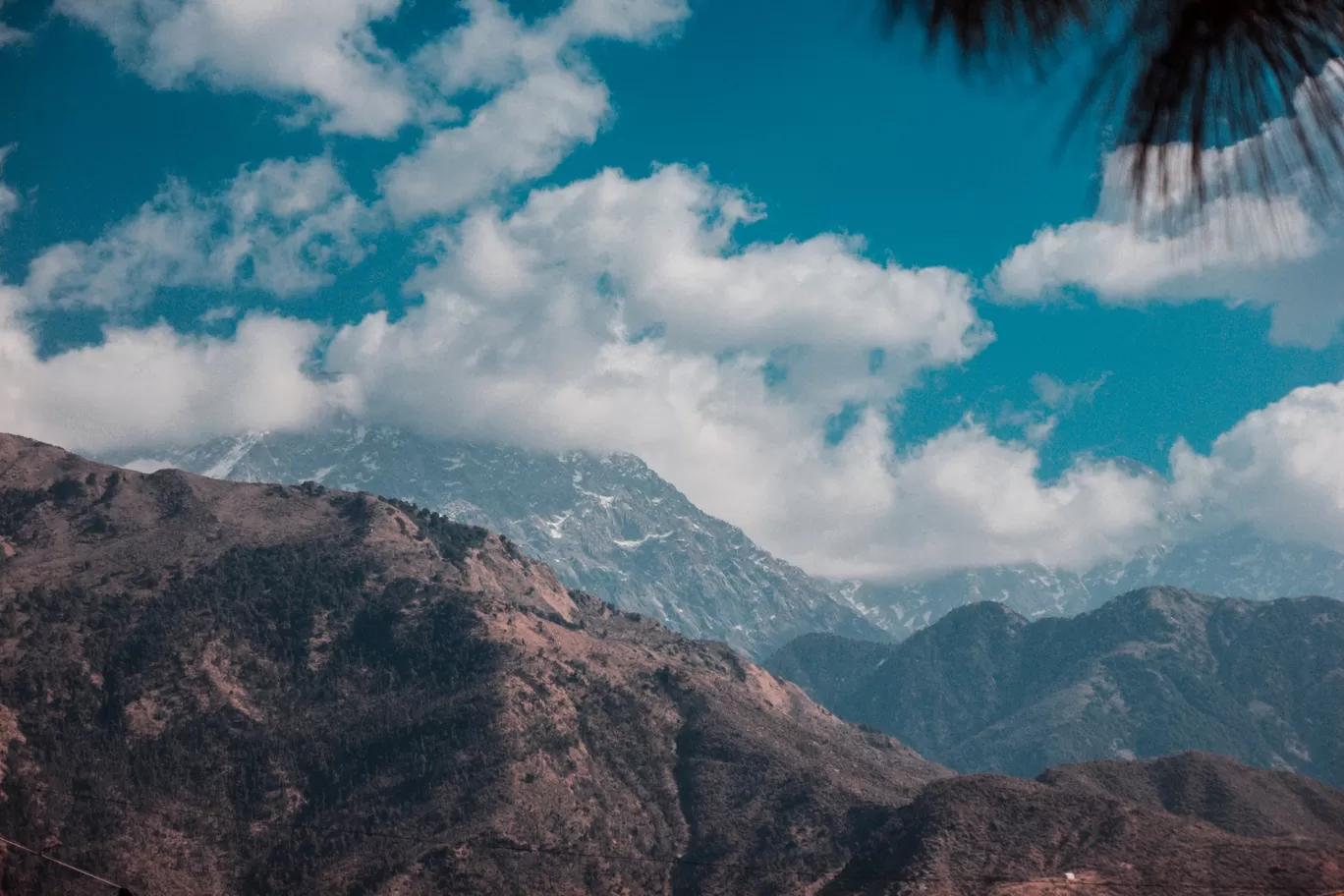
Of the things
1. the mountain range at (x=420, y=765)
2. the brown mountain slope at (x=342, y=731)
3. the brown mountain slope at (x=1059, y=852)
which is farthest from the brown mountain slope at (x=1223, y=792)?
the brown mountain slope at (x=342, y=731)

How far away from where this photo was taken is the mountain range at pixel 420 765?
9825 centimetres

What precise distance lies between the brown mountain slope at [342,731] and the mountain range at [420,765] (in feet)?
1.25

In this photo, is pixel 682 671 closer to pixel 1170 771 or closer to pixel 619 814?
pixel 619 814

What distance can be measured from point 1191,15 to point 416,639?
15463 cm

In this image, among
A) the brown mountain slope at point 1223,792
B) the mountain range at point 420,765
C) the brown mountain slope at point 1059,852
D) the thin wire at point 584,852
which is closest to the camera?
the brown mountain slope at point 1059,852

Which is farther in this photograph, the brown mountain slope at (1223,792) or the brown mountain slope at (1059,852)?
the brown mountain slope at (1223,792)

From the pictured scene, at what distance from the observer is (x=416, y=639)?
153375 millimetres

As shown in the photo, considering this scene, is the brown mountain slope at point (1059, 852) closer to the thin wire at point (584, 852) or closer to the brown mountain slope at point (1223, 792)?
the thin wire at point (584, 852)

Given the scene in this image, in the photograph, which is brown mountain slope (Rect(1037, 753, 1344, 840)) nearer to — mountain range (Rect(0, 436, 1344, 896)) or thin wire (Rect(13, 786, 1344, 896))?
mountain range (Rect(0, 436, 1344, 896))

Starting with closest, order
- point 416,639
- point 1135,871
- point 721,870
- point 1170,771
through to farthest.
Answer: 1. point 1135,871
2. point 721,870
3. point 1170,771
4. point 416,639

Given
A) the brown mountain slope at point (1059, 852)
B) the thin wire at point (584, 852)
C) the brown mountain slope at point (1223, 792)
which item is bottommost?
the thin wire at point (584, 852)

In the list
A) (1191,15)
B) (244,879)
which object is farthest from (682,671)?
(1191,15)

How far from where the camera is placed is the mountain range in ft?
322

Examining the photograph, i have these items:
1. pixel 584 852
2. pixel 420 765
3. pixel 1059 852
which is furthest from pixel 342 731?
pixel 1059 852
